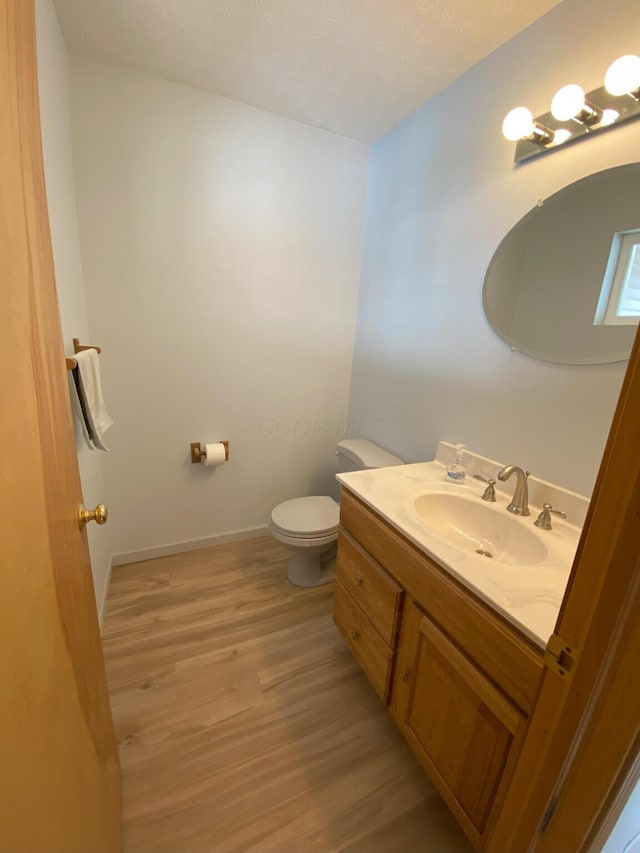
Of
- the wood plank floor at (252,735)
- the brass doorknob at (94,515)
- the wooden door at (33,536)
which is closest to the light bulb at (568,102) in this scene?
the wooden door at (33,536)

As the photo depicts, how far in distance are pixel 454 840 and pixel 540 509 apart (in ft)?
3.38

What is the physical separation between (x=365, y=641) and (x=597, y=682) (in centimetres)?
101

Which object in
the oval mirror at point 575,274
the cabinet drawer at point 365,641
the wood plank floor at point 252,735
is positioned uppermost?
the oval mirror at point 575,274

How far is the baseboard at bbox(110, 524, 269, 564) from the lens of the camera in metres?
2.15

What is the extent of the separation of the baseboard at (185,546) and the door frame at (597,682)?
6.66 ft

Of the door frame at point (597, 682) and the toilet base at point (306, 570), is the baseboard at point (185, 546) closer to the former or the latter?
the toilet base at point (306, 570)

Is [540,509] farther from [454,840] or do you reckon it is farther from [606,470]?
[454,840]

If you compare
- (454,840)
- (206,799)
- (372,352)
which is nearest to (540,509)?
(454,840)

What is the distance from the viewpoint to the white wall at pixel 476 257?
1116mm

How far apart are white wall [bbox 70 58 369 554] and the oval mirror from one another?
1.15 metres

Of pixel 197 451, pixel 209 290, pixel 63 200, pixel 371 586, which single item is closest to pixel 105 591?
pixel 197 451

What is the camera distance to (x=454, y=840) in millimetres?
1077

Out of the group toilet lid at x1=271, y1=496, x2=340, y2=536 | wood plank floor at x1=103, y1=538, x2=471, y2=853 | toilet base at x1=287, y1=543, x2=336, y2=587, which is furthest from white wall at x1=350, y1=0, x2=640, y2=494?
wood plank floor at x1=103, y1=538, x2=471, y2=853

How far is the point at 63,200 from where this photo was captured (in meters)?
1.37
